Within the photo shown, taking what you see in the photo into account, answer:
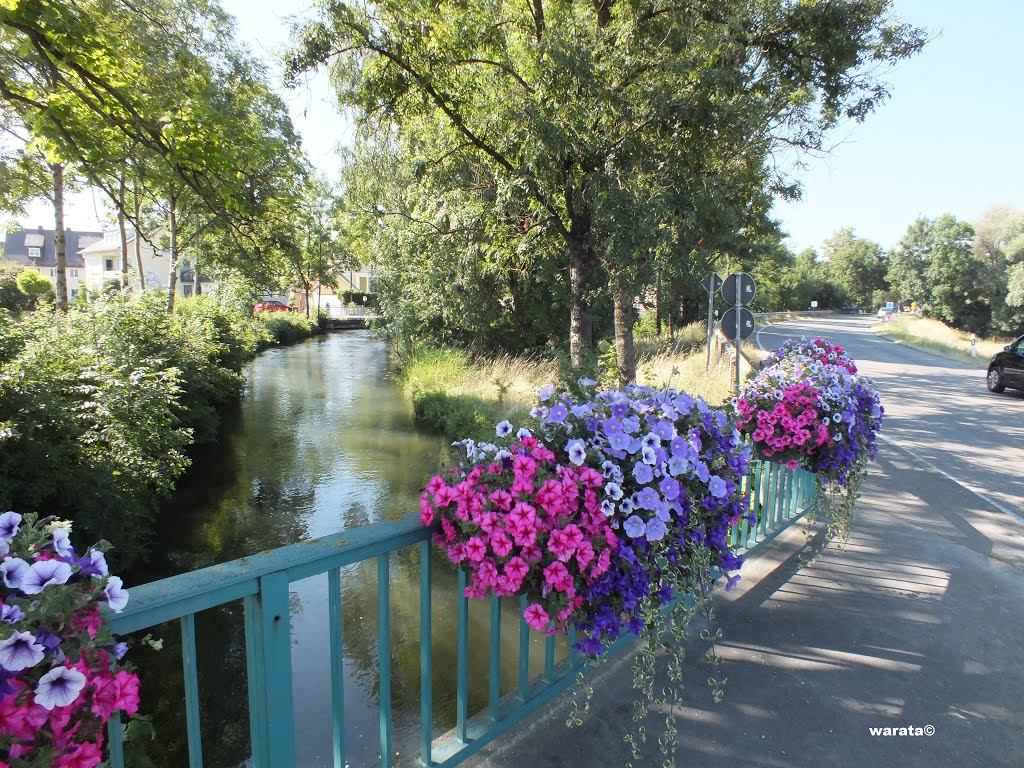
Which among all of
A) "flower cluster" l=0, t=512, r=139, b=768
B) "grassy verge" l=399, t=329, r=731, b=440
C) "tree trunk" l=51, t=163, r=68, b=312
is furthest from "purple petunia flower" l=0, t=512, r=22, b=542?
"tree trunk" l=51, t=163, r=68, b=312

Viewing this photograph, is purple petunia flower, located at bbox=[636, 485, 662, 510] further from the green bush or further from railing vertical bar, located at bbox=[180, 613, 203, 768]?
the green bush

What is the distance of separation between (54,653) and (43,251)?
86.4m

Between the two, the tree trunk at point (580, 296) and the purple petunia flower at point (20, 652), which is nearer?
the purple petunia flower at point (20, 652)

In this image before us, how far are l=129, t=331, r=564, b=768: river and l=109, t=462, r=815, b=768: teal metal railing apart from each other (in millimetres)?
824

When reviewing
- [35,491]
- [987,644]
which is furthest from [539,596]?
[35,491]

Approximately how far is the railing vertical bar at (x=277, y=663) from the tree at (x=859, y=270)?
10886cm

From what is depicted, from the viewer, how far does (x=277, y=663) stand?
70.9 inches

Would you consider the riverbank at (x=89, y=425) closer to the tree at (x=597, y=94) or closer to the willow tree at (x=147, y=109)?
the willow tree at (x=147, y=109)

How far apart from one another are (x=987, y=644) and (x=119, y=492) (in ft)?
22.8

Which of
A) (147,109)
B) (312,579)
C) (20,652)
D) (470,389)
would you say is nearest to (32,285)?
(470,389)

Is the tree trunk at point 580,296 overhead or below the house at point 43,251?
below

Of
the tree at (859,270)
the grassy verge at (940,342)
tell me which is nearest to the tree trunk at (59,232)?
the grassy verge at (940,342)

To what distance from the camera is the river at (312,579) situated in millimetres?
4469

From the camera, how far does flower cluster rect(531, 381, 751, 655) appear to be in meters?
2.20
